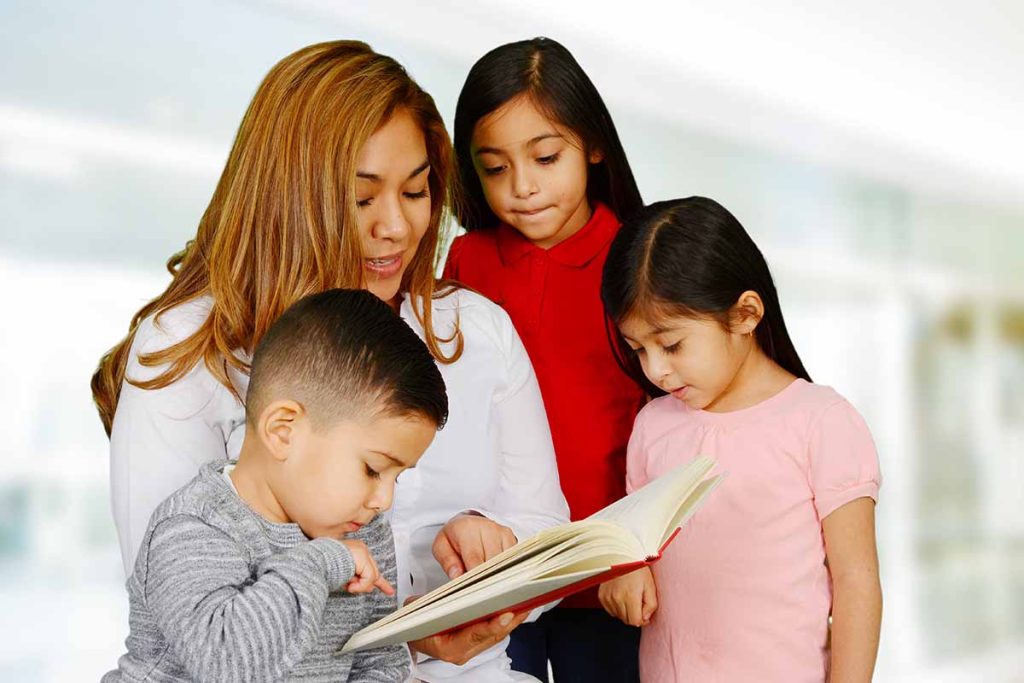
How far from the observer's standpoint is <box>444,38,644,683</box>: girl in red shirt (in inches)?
71.7

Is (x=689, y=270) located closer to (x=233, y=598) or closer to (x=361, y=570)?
(x=361, y=570)

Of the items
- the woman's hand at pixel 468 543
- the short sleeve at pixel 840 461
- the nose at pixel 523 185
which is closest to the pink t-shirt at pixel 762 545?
the short sleeve at pixel 840 461

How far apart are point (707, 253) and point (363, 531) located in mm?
636

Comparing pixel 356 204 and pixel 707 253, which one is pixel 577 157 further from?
pixel 356 204

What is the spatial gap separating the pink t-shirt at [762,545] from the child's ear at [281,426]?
2.04 feet

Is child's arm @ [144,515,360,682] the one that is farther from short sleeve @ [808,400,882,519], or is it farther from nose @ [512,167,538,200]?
nose @ [512,167,538,200]

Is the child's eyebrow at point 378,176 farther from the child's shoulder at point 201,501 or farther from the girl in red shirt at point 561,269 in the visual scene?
the child's shoulder at point 201,501

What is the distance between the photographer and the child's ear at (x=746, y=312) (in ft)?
5.38

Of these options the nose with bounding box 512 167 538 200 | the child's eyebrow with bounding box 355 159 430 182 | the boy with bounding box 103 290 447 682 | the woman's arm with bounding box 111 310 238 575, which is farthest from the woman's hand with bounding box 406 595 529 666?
the nose with bounding box 512 167 538 200

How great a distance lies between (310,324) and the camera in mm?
1196

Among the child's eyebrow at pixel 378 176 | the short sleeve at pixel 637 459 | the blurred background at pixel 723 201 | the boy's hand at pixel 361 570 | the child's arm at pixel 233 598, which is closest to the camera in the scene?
the child's arm at pixel 233 598

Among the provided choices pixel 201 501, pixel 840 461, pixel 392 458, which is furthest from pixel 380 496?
pixel 840 461

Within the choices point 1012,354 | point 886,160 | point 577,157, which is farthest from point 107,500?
point 1012,354

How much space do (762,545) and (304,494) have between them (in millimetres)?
Result: 684
